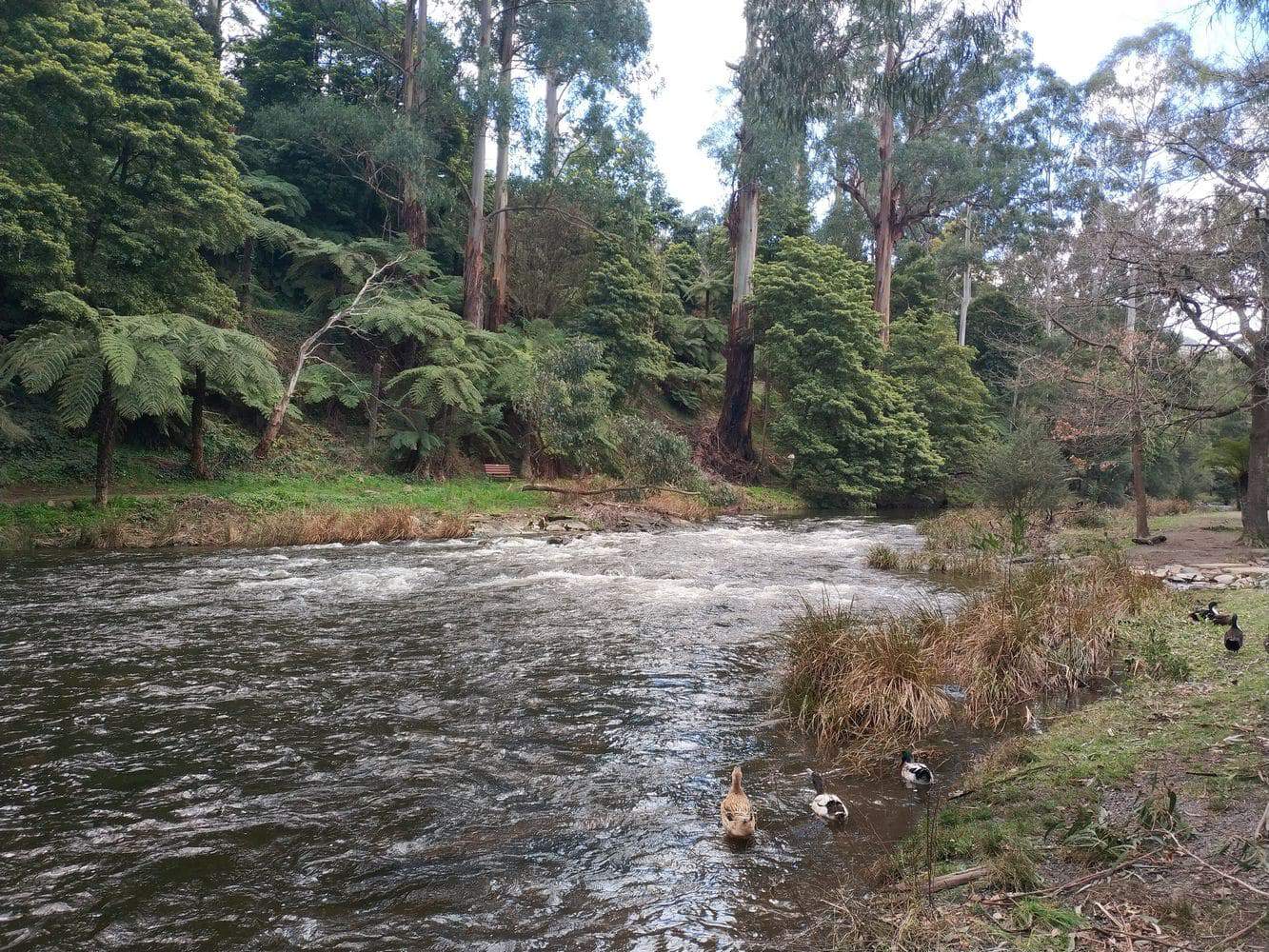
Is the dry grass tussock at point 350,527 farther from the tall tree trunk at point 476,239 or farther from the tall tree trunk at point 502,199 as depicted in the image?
the tall tree trunk at point 502,199

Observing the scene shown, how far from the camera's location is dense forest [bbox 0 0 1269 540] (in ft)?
37.2

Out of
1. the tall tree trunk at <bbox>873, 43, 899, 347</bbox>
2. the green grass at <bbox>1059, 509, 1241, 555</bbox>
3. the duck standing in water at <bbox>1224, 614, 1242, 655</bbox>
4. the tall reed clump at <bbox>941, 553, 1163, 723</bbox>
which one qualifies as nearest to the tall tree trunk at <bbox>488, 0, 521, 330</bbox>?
the tall tree trunk at <bbox>873, 43, 899, 347</bbox>

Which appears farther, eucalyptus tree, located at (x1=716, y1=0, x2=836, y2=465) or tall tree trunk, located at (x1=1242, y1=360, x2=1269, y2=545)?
tall tree trunk, located at (x1=1242, y1=360, x2=1269, y2=545)

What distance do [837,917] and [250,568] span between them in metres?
10.4

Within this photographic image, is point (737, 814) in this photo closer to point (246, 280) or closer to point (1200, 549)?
point (1200, 549)

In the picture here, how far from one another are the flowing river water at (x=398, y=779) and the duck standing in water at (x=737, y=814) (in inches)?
3.6

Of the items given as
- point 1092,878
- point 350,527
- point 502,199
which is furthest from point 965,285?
point 1092,878

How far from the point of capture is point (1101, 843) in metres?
3.34

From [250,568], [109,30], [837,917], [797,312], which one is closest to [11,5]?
[109,30]

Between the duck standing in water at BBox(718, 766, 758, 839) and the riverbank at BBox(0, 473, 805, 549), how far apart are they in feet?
39.7

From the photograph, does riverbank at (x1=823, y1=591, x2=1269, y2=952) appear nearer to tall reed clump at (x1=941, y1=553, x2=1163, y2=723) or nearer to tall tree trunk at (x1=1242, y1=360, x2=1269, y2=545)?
tall reed clump at (x1=941, y1=553, x2=1163, y2=723)

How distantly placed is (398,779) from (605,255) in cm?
2536

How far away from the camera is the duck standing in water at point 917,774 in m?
4.72

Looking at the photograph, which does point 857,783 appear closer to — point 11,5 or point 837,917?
point 837,917
